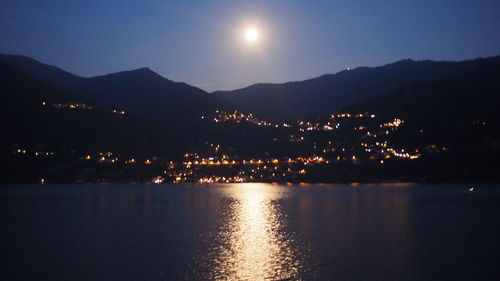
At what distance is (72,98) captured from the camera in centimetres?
17188

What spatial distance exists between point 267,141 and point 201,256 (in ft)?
444

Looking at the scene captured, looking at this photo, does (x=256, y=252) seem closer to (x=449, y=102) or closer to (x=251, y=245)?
(x=251, y=245)

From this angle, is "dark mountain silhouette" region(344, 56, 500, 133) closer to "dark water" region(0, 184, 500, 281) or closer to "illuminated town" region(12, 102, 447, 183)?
"illuminated town" region(12, 102, 447, 183)

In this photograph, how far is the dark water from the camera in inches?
871

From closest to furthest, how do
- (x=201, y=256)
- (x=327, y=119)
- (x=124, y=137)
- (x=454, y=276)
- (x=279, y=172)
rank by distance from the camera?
(x=454, y=276), (x=201, y=256), (x=279, y=172), (x=124, y=137), (x=327, y=119)

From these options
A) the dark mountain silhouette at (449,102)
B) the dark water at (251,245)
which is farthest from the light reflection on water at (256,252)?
the dark mountain silhouette at (449,102)

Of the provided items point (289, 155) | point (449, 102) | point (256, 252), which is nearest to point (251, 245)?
point (256, 252)

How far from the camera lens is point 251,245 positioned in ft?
100

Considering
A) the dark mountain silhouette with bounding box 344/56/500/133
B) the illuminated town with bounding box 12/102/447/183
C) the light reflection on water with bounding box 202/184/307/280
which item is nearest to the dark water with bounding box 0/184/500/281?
the light reflection on water with bounding box 202/184/307/280

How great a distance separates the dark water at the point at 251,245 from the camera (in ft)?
72.6

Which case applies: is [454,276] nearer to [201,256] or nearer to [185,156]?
[201,256]

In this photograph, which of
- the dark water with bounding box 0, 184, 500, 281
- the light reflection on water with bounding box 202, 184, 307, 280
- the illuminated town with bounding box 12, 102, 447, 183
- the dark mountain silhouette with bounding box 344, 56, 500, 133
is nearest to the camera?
the dark water with bounding box 0, 184, 500, 281

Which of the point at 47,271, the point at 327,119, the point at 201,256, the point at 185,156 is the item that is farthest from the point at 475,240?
the point at 327,119

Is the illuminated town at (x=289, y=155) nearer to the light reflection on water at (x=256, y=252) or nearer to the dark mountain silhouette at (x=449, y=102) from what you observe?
the dark mountain silhouette at (x=449, y=102)
